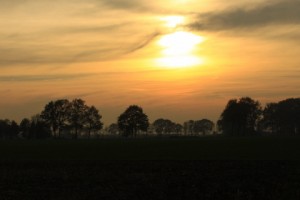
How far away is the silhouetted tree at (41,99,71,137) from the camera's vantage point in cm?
19238

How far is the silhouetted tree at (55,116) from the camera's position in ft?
631

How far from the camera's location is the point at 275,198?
18.6m

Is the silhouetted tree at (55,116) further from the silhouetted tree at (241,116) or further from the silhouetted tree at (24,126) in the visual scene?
the silhouetted tree at (241,116)

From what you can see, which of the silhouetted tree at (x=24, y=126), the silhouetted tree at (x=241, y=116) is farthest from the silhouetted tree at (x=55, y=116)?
the silhouetted tree at (x=241, y=116)

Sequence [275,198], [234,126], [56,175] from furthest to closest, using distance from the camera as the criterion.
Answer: [234,126], [56,175], [275,198]

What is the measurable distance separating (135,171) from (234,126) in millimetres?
167098

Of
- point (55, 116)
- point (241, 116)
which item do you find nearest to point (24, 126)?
point (55, 116)

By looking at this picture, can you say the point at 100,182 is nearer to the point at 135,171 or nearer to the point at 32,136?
the point at 135,171

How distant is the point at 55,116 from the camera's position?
194 meters

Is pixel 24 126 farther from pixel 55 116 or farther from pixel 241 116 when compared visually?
pixel 241 116

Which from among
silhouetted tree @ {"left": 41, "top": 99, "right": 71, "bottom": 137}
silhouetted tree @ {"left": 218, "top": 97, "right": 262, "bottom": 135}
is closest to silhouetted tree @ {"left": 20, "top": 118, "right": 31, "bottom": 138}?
silhouetted tree @ {"left": 41, "top": 99, "right": 71, "bottom": 137}

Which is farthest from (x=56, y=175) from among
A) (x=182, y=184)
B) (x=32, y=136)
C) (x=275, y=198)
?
(x=32, y=136)

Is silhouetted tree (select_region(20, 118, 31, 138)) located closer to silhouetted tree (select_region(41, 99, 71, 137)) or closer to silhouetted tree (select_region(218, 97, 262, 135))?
silhouetted tree (select_region(41, 99, 71, 137))

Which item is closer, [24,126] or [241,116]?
[241,116]
